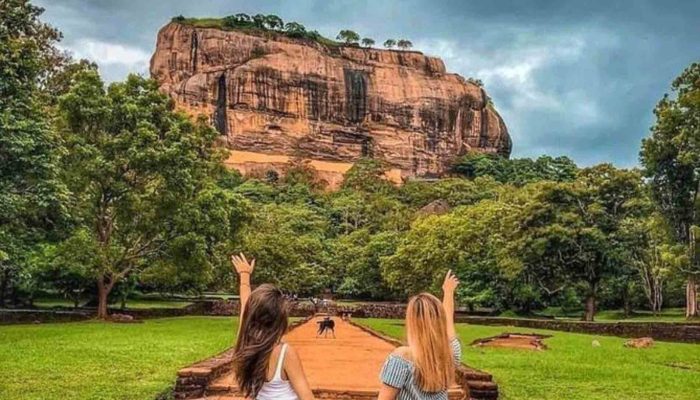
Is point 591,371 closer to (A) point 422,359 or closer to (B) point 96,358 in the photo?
(B) point 96,358

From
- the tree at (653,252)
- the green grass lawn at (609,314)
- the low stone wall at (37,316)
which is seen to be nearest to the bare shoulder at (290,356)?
the tree at (653,252)

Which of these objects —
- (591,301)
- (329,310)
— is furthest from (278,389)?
(329,310)

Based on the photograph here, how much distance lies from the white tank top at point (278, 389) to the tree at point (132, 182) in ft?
68.1

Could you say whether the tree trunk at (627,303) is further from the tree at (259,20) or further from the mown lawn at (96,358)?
the tree at (259,20)

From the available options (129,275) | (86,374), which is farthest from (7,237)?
(129,275)

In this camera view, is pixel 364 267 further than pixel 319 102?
No

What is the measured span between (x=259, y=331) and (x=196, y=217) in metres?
22.8

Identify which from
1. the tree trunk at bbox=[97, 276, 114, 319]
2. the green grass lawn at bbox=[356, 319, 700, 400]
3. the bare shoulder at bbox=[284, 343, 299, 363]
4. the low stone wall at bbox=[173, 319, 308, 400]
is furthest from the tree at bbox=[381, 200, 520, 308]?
the bare shoulder at bbox=[284, 343, 299, 363]

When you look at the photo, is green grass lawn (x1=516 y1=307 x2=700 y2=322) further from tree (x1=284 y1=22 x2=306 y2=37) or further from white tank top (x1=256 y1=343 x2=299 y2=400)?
tree (x1=284 y1=22 x2=306 y2=37)

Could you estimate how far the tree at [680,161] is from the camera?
22.4m

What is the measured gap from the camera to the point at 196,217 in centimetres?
2562

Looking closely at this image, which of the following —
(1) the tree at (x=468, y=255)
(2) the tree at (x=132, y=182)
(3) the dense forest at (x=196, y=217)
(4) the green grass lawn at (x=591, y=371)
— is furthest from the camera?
(1) the tree at (x=468, y=255)

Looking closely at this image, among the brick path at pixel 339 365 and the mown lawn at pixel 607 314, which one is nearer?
the brick path at pixel 339 365

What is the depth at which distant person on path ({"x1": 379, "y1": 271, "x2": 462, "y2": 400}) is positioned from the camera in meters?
3.31
